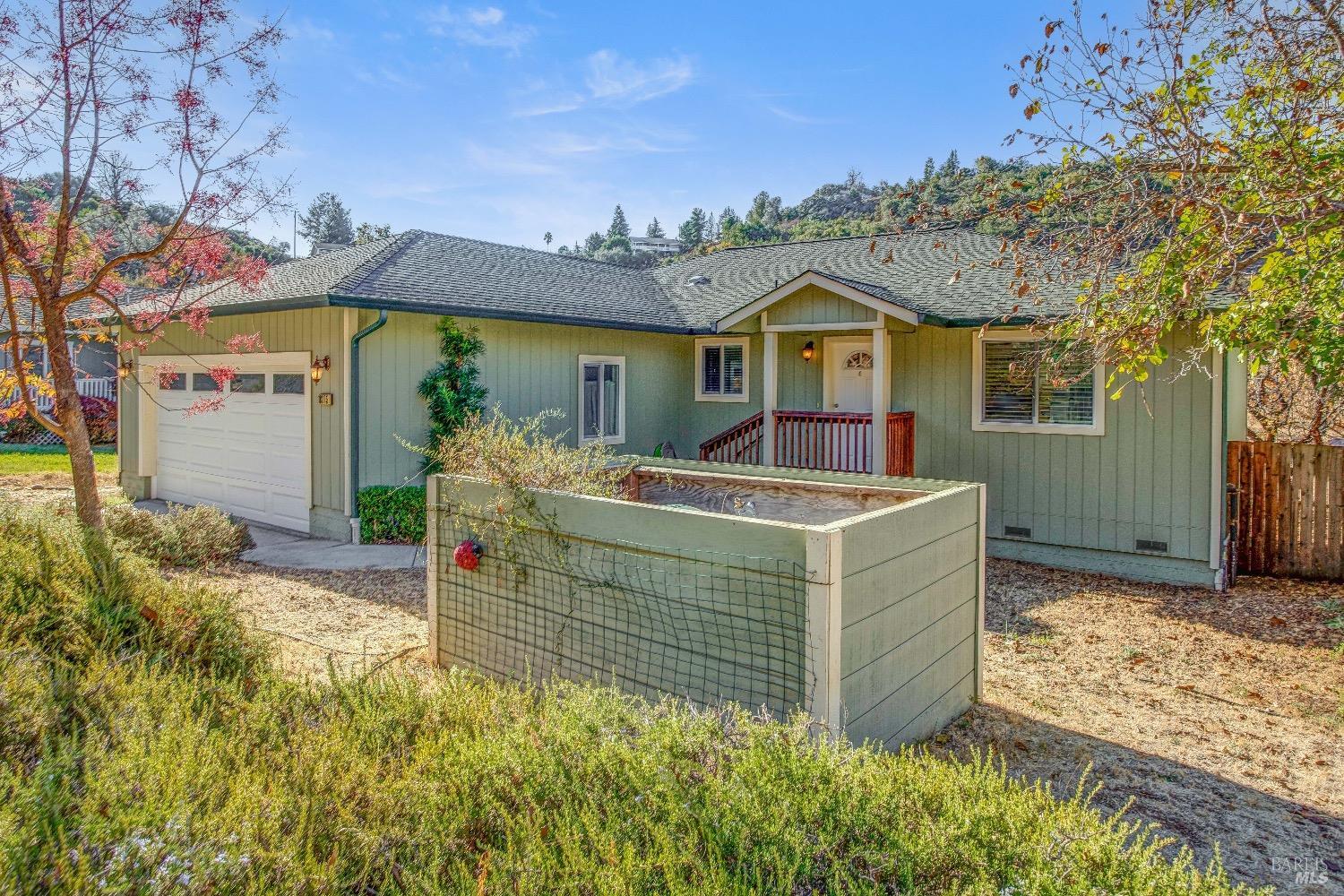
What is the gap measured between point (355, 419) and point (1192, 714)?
838 cm

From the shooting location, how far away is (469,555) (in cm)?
491

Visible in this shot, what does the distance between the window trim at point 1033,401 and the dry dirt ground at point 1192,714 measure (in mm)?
2111

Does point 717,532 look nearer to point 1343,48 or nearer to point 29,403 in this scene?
point 1343,48

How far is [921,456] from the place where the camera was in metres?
10.4

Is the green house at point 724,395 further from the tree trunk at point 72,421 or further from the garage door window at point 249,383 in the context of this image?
the tree trunk at point 72,421

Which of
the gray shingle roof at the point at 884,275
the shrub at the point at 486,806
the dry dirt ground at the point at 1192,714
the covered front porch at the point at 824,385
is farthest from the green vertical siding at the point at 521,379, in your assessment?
the dry dirt ground at the point at 1192,714

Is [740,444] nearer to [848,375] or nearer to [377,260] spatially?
[848,375]

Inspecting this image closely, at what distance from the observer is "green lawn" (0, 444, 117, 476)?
47.6ft

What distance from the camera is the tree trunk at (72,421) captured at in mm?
5516

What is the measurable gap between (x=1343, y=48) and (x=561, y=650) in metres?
5.64

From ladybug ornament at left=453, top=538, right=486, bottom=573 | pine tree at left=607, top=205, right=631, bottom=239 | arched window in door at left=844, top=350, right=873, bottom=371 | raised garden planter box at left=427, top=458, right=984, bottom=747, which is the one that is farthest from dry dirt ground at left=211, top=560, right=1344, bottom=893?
pine tree at left=607, top=205, right=631, bottom=239

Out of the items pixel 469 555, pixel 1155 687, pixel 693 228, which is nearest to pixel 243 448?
pixel 469 555

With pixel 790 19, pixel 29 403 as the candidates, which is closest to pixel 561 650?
pixel 29 403
